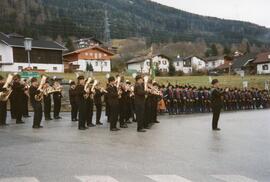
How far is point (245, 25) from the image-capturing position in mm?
169125

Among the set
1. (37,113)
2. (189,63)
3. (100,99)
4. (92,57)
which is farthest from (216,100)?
(189,63)

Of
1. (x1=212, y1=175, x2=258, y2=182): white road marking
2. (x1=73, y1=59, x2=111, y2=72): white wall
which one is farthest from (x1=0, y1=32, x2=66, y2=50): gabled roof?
(x1=212, y1=175, x2=258, y2=182): white road marking

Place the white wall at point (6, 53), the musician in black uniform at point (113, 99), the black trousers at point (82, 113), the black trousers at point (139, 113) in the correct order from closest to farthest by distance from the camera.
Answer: the black trousers at point (139, 113), the musician in black uniform at point (113, 99), the black trousers at point (82, 113), the white wall at point (6, 53)

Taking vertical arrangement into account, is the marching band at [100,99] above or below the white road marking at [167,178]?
above

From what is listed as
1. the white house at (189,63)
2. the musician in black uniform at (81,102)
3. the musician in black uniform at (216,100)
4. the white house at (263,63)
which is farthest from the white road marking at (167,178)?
the white house at (189,63)

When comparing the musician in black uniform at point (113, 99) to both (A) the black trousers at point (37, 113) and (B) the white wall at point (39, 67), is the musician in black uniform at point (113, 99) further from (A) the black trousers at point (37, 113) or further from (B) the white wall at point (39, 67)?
(B) the white wall at point (39, 67)

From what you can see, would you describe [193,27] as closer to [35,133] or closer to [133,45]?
[133,45]

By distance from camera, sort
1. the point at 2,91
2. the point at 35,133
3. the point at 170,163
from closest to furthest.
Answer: the point at 170,163 < the point at 35,133 < the point at 2,91

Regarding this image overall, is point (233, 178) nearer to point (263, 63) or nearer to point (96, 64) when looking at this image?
point (96, 64)

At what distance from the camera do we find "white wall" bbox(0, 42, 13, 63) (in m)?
75.6

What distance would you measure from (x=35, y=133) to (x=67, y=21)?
117 m

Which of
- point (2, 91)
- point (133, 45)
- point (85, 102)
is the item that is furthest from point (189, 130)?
point (133, 45)

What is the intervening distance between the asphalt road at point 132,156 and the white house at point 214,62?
109m

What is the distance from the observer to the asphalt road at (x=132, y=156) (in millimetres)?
9164
